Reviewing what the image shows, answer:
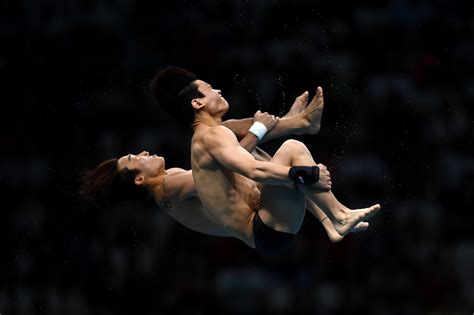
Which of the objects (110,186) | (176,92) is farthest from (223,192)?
(110,186)

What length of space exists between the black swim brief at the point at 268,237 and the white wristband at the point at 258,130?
50 centimetres

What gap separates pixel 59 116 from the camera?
31.0ft

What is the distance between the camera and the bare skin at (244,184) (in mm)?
5641

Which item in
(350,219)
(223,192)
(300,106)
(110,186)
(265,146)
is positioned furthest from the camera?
(265,146)

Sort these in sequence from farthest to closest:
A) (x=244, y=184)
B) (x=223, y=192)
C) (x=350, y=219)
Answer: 1. (x=244, y=184)
2. (x=223, y=192)
3. (x=350, y=219)

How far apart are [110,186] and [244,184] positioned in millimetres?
856

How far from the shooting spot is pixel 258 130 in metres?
6.23

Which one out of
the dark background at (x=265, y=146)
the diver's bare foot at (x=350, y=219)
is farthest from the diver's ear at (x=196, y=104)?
the dark background at (x=265, y=146)

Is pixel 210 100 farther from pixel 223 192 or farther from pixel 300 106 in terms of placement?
pixel 300 106

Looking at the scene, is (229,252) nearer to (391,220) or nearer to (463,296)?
(391,220)

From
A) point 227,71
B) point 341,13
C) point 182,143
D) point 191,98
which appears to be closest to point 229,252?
point 182,143

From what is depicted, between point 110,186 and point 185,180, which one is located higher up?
point 185,180

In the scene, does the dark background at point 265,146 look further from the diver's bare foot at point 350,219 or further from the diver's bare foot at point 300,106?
the diver's bare foot at point 350,219

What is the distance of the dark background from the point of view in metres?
8.75
